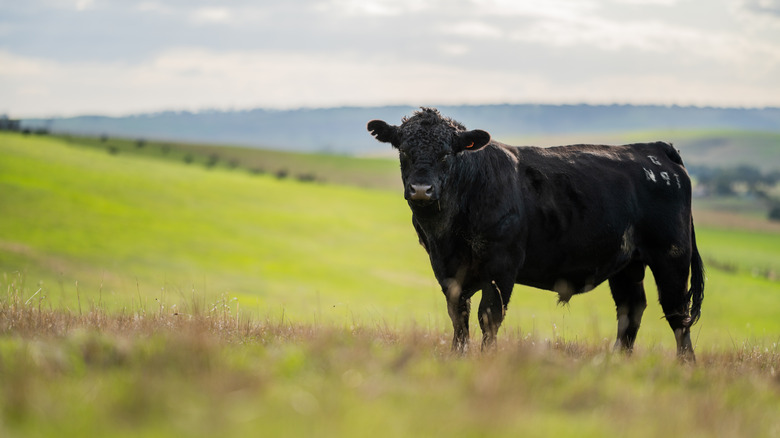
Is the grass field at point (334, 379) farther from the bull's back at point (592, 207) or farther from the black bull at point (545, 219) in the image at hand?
the bull's back at point (592, 207)

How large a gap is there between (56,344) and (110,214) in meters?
50.4

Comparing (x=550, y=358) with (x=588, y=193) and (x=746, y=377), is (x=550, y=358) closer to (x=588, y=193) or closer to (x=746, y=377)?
(x=746, y=377)

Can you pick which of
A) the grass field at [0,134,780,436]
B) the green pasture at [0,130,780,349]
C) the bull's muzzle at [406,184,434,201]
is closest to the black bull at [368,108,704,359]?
the bull's muzzle at [406,184,434,201]

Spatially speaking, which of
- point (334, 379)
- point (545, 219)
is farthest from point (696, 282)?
point (334, 379)

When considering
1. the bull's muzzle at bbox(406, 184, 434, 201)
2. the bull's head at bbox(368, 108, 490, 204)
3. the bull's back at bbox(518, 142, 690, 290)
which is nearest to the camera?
the bull's muzzle at bbox(406, 184, 434, 201)

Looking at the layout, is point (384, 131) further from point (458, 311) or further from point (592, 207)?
point (592, 207)

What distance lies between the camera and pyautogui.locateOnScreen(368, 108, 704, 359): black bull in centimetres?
851

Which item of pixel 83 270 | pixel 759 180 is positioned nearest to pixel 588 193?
pixel 83 270

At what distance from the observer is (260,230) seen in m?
60.4

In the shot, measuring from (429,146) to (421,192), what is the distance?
76 cm

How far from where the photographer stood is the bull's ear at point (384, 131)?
29.1 ft

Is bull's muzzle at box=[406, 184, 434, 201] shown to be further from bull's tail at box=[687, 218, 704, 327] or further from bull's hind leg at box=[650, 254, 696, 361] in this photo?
bull's tail at box=[687, 218, 704, 327]

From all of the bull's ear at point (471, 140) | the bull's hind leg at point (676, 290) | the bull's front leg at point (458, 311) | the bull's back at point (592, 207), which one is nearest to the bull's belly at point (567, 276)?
the bull's back at point (592, 207)

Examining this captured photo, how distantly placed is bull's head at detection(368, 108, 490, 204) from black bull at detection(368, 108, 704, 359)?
0.01m
